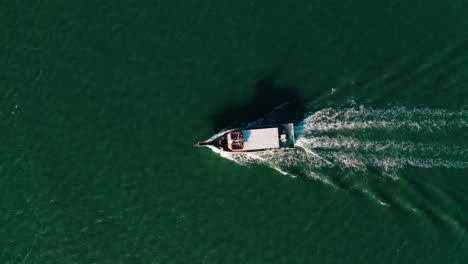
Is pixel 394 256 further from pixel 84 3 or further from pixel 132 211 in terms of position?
pixel 84 3

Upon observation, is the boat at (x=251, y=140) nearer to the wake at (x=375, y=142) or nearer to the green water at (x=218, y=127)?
the green water at (x=218, y=127)

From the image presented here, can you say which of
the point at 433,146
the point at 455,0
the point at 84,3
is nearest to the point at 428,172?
the point at 433,146

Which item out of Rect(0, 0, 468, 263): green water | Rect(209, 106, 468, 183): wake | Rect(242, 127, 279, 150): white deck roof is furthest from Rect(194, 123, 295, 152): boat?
Rect(209, 106, 468, 183): wake

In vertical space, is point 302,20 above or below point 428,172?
above

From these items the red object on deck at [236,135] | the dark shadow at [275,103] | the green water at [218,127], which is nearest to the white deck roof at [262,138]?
the red object on deck at [236,135]

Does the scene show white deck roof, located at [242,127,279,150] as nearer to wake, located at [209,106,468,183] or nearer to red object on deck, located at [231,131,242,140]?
red object on deck, located at [231,131,242,140]

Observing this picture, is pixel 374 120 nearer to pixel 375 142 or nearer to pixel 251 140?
pixel 375 142

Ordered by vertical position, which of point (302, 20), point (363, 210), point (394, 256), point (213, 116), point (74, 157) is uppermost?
point (302, 20)
